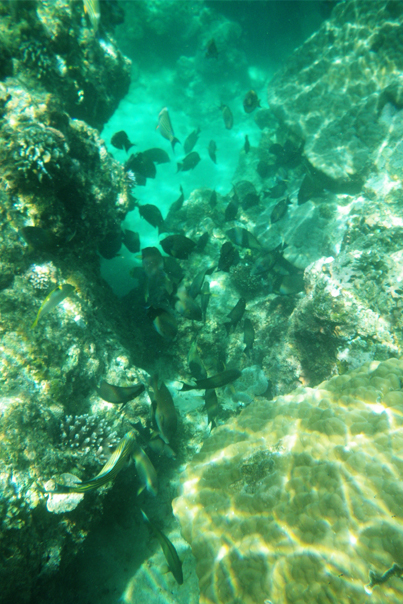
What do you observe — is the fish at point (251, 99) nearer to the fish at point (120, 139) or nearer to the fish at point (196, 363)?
the fish at point (120, 139)

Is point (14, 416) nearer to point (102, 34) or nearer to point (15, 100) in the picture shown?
point (15, 100)

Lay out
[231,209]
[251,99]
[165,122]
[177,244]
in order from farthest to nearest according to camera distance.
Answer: [251,99] < [231,209] < [165,122] < [177,244]

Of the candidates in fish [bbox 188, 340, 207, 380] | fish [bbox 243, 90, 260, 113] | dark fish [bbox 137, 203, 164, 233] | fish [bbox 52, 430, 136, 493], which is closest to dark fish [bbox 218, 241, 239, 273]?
fish [bbox 188, 340, 207, 380]

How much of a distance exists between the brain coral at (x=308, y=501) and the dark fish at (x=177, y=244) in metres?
2.70

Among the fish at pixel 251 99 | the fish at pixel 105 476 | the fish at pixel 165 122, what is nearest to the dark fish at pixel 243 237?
the fish at pixel 165 122

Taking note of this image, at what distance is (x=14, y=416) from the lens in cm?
249

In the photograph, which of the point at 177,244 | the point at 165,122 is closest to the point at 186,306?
the point at 177,244

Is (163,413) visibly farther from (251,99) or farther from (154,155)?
(251,99)

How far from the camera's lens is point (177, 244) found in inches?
171

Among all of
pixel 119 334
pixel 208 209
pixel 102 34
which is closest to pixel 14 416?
pixel 119 334

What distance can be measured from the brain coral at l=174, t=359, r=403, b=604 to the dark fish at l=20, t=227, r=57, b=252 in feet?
10.3

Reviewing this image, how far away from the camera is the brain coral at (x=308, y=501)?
191cm

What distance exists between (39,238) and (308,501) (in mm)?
3829

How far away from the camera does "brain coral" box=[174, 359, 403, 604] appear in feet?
6.26
